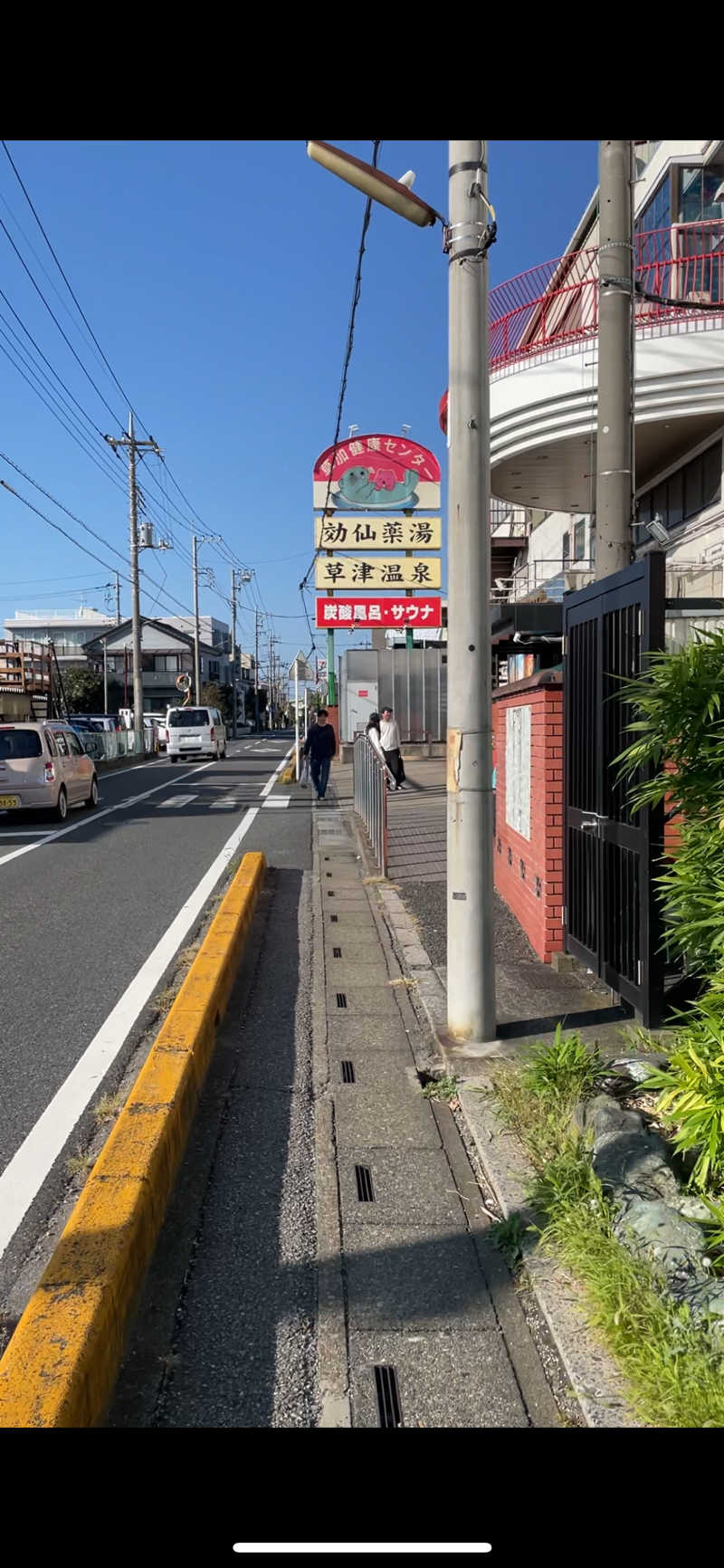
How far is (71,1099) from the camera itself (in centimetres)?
463

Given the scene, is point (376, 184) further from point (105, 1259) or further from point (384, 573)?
point (384, 573)

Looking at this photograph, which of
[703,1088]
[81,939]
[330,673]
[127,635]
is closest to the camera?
[703,1088]

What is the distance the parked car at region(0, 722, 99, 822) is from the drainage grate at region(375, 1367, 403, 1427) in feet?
45.1

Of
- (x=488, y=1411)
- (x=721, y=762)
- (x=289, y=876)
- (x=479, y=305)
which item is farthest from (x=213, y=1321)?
(x=289, y=876)

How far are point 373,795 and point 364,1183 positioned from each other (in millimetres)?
8518

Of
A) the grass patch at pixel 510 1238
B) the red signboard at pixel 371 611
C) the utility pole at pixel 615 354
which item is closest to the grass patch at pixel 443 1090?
the grass patch at pixel 510 1238

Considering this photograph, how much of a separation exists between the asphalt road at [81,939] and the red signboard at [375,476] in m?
14.6

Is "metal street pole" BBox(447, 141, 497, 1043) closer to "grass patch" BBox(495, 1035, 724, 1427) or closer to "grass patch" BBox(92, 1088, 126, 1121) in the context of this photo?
"grass patch" BBox(495, 1035, 724, 1427)

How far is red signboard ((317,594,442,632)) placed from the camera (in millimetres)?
30438

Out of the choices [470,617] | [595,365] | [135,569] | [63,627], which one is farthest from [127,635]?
[470,617]

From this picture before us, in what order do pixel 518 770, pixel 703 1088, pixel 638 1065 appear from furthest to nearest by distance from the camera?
pixel 518 770
pixel 638 1065
pixel 703 1088
